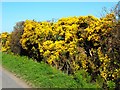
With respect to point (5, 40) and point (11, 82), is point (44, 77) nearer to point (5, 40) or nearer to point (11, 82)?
point (11, 82)

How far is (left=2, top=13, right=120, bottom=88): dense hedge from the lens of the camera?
49.3 feet

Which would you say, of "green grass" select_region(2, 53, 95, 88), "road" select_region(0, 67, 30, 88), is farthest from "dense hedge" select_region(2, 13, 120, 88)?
"road" select_region(0, 67, 30, 88)

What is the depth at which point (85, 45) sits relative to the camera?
18609 millimetres

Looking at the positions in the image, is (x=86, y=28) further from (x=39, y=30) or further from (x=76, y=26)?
(x=39, y=30)

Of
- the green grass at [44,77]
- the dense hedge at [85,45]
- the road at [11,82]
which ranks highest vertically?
the dense hedge at [85,45]

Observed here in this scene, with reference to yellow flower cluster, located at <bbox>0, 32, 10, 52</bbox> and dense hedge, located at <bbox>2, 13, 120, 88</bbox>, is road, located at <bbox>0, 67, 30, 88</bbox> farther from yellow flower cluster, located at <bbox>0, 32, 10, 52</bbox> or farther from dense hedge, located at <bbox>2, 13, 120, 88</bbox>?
yellow flower cluster, located at <bbox>0, 32, 10, 52</bbox>

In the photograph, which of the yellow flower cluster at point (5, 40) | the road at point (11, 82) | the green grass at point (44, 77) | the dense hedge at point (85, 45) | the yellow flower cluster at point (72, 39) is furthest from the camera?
the yellow flower cluster at point (5, 40)

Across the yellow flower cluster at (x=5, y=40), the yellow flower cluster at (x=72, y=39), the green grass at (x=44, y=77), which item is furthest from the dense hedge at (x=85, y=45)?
the yellow flower cluster at (x=5, y=40)

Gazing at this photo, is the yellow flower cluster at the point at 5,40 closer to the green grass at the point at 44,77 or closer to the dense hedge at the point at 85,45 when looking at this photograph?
the dense hedge at the point at 85,45

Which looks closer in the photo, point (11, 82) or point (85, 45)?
point (85, 45)

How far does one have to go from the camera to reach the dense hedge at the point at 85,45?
1503 centimetres

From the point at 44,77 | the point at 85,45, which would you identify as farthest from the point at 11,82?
the point at 85,45

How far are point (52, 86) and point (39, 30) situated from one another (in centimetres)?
1243

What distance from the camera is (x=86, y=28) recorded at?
18.7 metres
